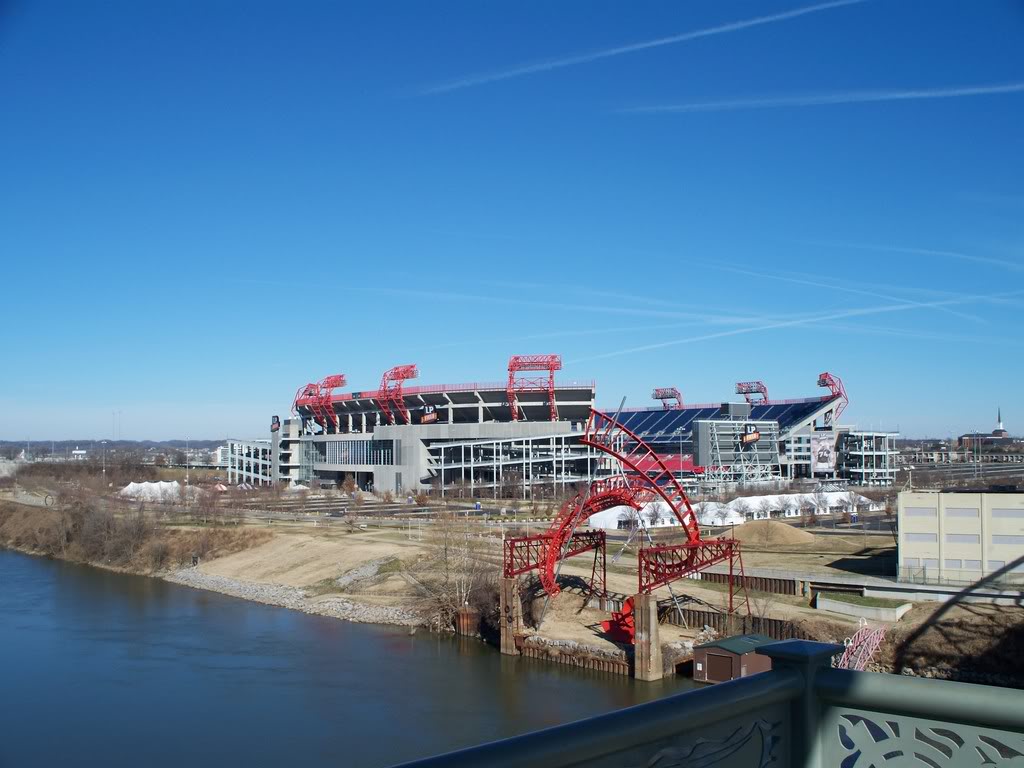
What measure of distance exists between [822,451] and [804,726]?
55870 mm

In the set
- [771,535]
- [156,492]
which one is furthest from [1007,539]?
[156,492]

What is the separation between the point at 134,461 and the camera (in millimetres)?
81812

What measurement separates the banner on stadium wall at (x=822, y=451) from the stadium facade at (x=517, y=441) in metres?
0.06

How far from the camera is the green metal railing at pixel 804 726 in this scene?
4.84 feet

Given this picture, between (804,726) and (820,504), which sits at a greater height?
(804,726)

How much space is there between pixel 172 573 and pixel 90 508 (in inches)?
252

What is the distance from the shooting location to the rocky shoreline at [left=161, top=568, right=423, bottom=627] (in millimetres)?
21781

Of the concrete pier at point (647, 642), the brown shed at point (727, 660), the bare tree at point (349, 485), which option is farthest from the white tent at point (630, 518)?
the bare tree at point (349, 485)

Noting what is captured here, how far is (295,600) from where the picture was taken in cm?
2438

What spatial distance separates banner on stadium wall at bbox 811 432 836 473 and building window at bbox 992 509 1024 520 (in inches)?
1485

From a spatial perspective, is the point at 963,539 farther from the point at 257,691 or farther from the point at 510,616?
the point at 257,691

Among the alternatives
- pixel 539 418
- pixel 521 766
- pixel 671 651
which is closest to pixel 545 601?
pixel 671 651

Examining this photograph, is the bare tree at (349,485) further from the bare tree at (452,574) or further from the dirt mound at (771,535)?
the bare tree at (452,574)

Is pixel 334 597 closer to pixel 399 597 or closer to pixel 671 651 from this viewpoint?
pixel 399 597
